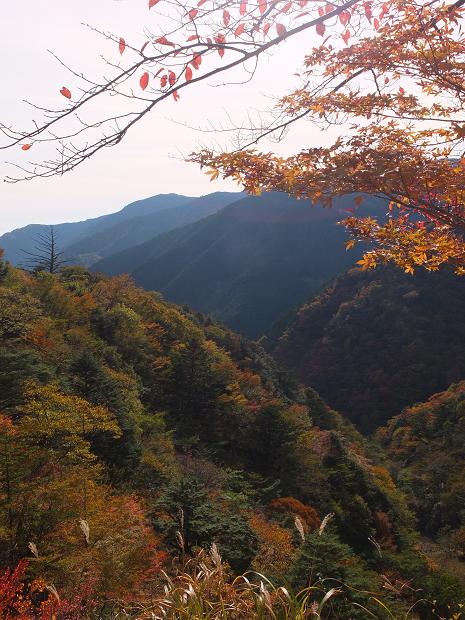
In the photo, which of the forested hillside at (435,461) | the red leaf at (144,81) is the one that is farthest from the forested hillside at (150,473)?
the forested hillside at (435,461)

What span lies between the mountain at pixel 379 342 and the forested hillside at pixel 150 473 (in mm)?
31026

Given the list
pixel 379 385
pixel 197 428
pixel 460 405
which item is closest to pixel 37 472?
pixel 197 428

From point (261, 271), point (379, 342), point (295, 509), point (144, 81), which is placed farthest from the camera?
point (261, 271)

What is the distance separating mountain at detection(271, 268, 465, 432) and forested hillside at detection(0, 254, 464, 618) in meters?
31.0

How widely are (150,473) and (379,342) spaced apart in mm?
70903

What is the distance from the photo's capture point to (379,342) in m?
82.9

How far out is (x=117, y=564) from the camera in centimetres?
851

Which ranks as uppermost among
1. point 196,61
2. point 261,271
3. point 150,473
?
point 196,61

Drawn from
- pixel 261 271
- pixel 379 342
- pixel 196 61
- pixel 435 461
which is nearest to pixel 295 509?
pixel 196 61

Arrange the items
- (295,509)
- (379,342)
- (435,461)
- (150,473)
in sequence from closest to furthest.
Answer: (150,473) < (295,509) < (435,461) < (379,342)

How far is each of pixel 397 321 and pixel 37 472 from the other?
8144cm

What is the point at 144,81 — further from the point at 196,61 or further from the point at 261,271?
the point at 261,271

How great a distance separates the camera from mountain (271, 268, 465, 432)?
7412cm

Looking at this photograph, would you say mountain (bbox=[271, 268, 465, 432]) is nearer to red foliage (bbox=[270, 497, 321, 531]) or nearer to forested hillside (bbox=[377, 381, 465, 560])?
forested hillside (bbox=[377, 381, 465, 560])
